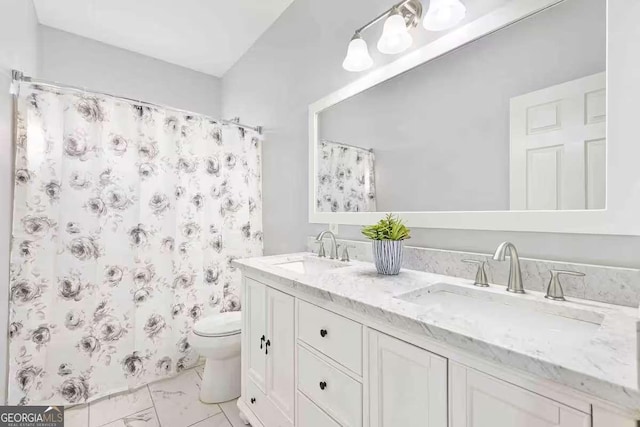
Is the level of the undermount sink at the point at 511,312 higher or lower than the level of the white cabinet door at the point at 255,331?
higher

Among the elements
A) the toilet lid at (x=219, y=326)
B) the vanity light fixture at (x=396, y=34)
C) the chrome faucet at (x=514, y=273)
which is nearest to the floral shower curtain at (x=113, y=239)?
the toilet lid at (x=219, y=326)

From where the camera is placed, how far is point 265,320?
4.78 feet

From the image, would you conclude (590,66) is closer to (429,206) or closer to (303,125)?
(429,206)

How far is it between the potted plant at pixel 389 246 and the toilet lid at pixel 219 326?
1.11m

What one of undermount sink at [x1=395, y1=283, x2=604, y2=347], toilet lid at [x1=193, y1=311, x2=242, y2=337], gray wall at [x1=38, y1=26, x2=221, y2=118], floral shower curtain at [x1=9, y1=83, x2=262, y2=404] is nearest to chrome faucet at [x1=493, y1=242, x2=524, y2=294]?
undermount sink at [x1=395, y1=283, x2=604, y2=347]

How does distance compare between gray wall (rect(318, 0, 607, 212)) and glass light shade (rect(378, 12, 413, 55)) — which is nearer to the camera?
gray wall (rect(318, 0, 607, 212))

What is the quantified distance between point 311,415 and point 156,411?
1171 millimetres

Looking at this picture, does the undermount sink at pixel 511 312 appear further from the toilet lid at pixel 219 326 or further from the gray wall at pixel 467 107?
the toilet lid at pixel 219 326

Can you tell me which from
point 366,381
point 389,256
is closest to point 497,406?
point 366,381

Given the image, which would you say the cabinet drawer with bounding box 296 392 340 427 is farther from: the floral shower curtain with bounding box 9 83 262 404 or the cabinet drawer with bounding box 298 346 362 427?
the floral shower curtain with bounding box 9 83 262 404

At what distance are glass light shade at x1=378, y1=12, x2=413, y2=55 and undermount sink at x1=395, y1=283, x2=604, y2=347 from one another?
3.51 ft

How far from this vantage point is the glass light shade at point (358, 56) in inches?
61.2

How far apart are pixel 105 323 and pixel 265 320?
118 cm

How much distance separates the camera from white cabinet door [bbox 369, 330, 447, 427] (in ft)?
2.40
